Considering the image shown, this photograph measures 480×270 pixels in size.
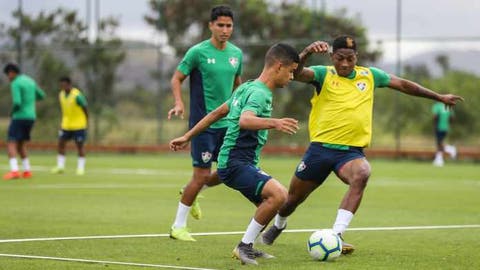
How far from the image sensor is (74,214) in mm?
14273

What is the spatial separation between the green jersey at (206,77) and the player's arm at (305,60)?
1.54 m

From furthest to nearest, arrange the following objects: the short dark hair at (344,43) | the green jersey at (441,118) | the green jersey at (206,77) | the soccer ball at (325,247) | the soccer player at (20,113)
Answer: the green jersey at (441,118), the soccer player at (20,113), the green jersey at (206,77), the short dark hair at (344,43), the soccer ball at (325,247)

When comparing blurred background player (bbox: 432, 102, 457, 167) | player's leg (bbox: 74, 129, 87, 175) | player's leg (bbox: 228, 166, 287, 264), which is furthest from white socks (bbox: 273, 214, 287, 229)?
blurred background player (bbox: 432, 102, 457, 167)

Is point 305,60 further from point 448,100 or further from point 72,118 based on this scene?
point 72,118

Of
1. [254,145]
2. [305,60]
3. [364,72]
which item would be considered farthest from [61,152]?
[254,145]

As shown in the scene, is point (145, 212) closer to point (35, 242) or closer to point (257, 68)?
point (35, 242)

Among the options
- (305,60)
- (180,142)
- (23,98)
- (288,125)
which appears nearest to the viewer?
(288,125)

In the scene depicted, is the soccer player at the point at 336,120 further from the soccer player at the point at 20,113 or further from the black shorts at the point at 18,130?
the black shorts at the point at 18,130

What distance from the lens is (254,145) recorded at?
9672 mm

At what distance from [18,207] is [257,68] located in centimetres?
2177

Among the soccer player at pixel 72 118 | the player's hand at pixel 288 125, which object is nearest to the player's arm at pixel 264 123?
the player's hand at pixel 288 125

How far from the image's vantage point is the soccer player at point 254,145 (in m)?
9.30

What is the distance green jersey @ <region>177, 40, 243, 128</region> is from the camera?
1188cm

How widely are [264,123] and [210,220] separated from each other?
16.5 feet
